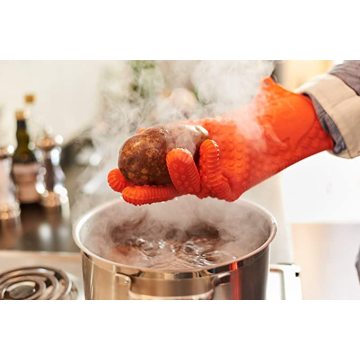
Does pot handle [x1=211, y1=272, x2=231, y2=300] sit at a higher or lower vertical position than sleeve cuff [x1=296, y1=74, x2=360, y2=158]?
lower

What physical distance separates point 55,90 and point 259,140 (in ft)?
1.94

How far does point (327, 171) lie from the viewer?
1202 mm

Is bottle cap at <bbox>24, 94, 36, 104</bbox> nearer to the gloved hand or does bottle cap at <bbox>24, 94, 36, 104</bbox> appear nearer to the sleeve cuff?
the gloved hand


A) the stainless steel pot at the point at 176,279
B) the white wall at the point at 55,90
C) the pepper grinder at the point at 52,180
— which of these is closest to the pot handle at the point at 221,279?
the stainless steel pot at the point at 176,279

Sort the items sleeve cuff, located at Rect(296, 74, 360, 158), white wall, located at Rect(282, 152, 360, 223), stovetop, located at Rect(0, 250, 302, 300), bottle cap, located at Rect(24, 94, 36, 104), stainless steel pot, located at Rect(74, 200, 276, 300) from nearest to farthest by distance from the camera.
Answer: stainless steel pot, located at Rect(74, 200, 276, 300), sleeve cuff, located at Rect(296, 74, 360, 158), stovetop, located at Rect(0, 250, 302, 300), white wall, located at Rect(282, 152, 360, 223), bottle cap, located at Rect(24, 94, 36, 104)

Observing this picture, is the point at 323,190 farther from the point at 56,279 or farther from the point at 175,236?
the point at 56,279

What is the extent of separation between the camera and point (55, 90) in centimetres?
123

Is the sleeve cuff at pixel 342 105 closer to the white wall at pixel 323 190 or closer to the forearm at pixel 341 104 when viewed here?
the forearm at pixel 341 104

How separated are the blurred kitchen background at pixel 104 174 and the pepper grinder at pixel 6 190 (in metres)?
0.02

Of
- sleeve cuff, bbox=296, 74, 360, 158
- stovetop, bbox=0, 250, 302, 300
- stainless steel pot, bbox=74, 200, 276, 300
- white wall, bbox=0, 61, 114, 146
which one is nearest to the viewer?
stainless steel pot, bbox=74, 200, 276, 300

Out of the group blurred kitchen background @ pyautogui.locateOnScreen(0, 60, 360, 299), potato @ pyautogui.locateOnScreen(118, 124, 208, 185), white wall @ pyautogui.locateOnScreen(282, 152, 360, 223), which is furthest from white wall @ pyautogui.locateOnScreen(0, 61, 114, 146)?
white wall @ pyautogui.locateOnScreen(282, 152, 360, 223)

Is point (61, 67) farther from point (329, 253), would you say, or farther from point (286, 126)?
point (329, 253)

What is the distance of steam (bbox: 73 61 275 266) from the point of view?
2.86 ft
